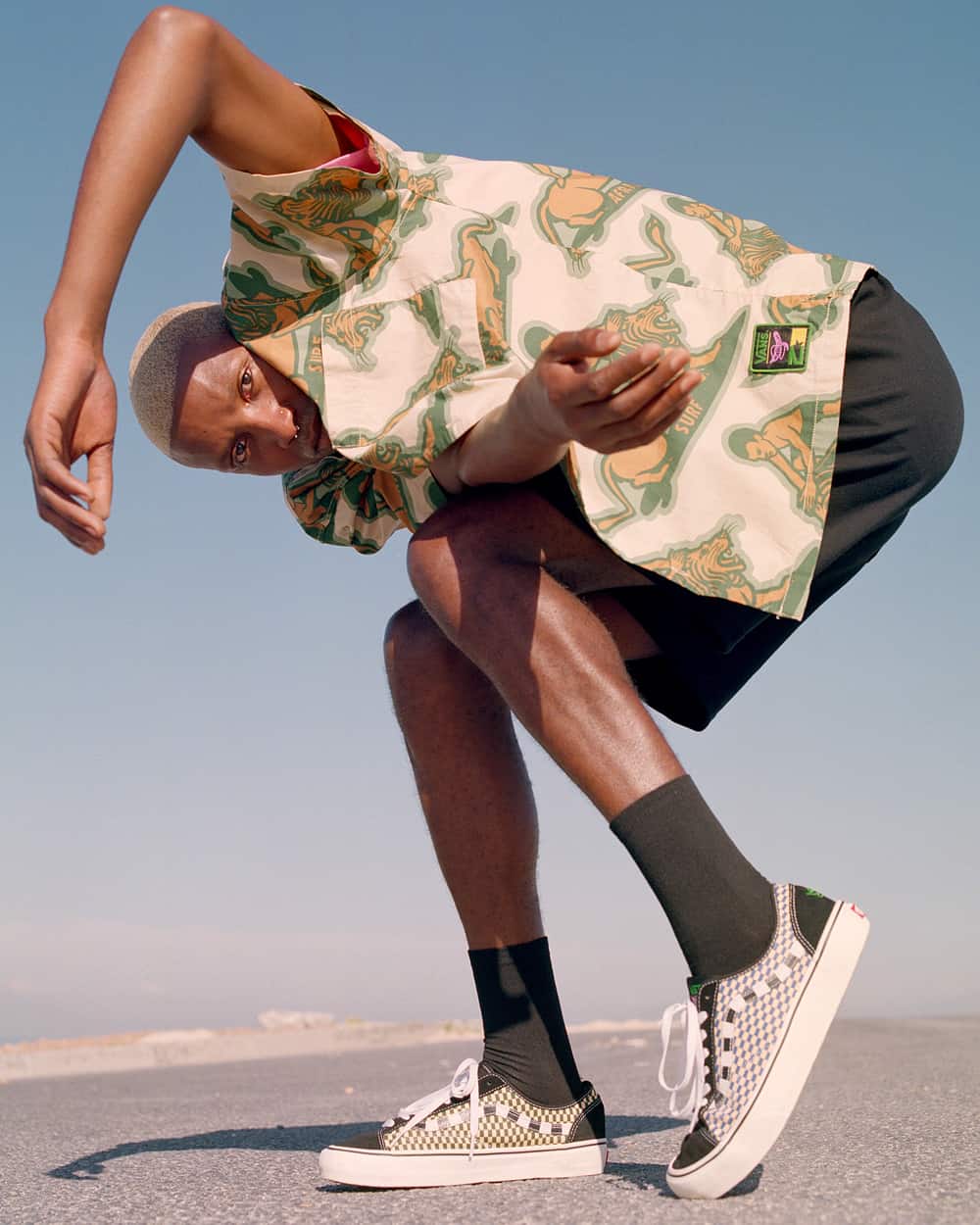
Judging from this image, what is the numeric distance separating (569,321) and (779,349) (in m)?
0.28

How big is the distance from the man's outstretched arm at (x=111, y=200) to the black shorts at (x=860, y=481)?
0.57 metres

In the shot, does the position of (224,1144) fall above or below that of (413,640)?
below

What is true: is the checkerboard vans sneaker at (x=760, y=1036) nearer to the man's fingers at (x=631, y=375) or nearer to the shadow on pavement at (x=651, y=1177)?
the shadow on pavement at (x=651, y=1177)

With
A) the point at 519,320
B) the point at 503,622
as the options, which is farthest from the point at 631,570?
the point at 519,320

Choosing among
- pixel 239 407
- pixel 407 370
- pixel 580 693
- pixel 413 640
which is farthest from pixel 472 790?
pixel 239 407

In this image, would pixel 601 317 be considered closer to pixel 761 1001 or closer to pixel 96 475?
pixel 96 475

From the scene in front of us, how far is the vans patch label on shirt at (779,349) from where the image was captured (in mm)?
1528

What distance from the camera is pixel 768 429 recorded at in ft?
5.00

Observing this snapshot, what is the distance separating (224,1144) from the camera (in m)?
1.90

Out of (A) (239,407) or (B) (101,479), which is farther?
(A) (239,407)

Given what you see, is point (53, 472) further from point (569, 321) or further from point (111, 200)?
point (569, 321)

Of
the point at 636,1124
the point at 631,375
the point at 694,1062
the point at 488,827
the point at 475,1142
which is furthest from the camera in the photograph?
the point at 636,1124

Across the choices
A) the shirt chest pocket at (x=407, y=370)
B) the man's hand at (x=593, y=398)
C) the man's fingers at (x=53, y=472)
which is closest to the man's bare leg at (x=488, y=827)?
the shirt chest pocket at (x=407, y=370)

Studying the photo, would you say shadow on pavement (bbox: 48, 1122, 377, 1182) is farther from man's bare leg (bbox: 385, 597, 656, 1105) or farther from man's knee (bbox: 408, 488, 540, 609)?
man's knee (bbox: 408, 488, 540, 609)
